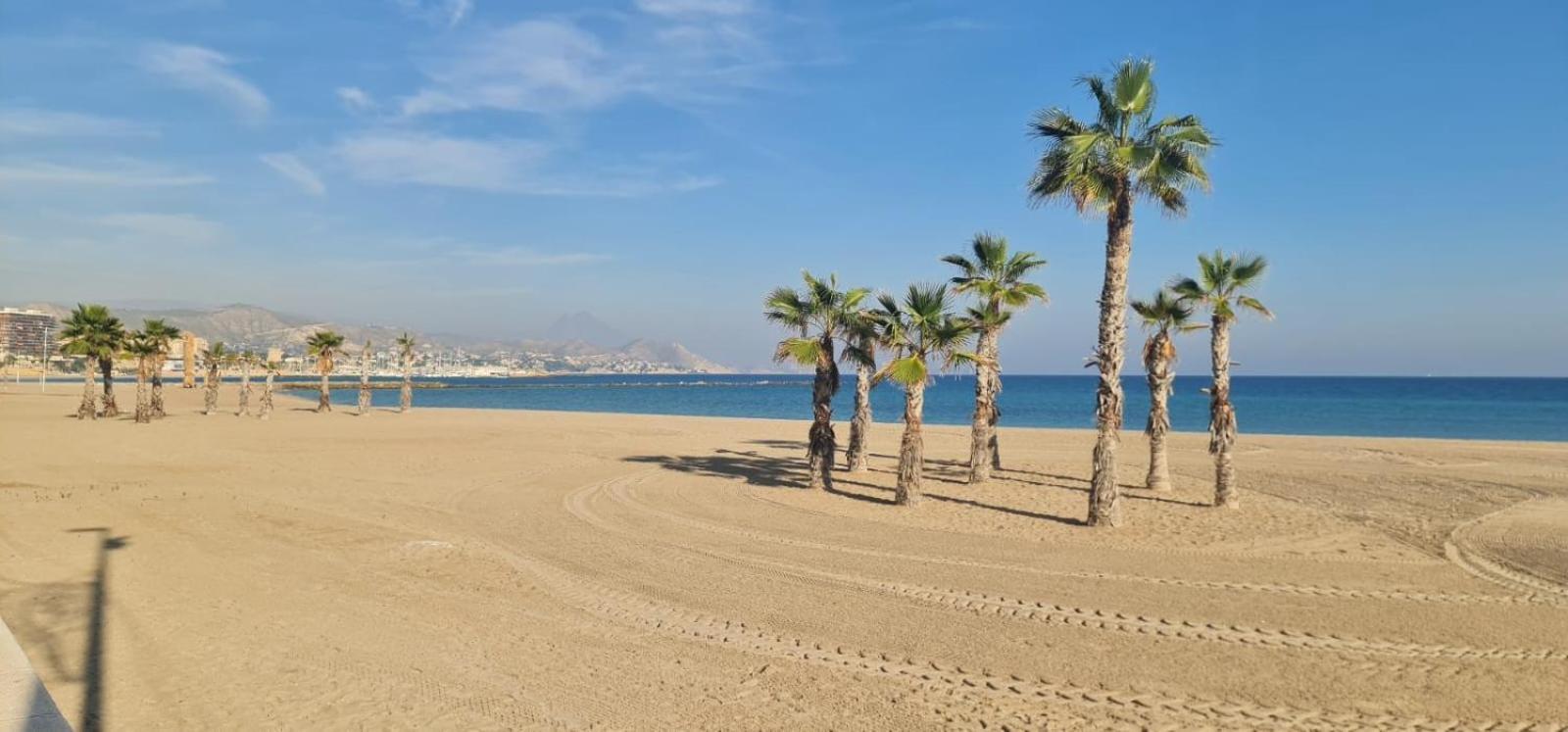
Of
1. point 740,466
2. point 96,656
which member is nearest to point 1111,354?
point 740,466

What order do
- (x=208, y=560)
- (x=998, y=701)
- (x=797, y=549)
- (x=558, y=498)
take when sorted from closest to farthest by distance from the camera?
1. (x=998, y=701)
2. (x=208, y=560)
3. (x=797, y=549)
4. (x=558, y=498)

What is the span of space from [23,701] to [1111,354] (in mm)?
15031

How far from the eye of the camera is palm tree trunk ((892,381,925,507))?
1741cm

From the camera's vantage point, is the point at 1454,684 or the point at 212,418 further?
the point at 212,418

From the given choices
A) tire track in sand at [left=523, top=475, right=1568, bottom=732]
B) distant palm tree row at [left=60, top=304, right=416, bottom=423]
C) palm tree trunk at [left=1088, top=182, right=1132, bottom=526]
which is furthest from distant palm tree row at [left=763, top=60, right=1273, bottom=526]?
distant palm tree row at [left=60, top=304, right=416, bottom=423]

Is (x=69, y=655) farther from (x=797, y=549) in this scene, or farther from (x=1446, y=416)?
(x=1446, y=416)

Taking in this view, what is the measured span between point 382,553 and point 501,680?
6044 millimetres

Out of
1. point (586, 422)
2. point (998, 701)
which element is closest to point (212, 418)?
point (586, 422)

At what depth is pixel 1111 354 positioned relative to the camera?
15477 millimetres

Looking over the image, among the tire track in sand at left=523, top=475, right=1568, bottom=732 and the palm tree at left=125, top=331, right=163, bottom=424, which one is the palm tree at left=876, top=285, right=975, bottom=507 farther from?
the palm tree at left=125, top=331, right=163, bottom=424

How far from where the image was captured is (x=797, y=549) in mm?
13258

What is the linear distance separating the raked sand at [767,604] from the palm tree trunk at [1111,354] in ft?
2.69

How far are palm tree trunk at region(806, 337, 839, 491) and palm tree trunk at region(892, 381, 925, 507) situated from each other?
2.35 m

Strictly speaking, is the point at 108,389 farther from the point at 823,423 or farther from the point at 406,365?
the point at 823,423
